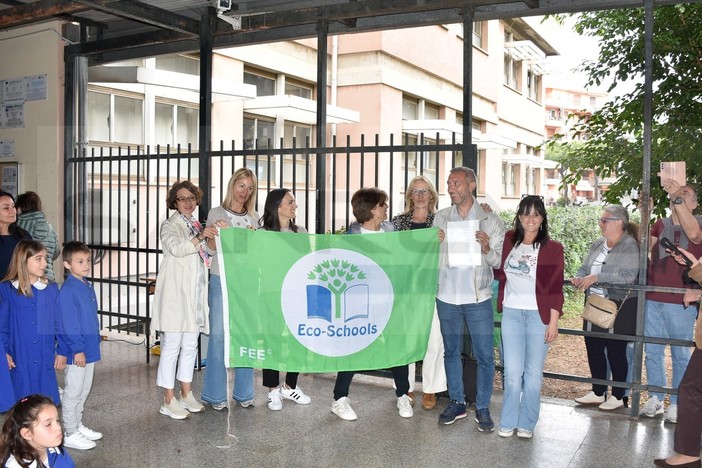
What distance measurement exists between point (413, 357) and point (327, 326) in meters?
0.69

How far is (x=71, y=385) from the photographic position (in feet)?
14.6

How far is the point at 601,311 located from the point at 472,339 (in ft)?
3.36

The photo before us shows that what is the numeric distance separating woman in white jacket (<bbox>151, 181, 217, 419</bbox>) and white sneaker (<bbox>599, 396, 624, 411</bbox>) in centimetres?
317

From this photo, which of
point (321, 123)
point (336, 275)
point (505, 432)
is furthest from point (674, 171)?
point (321, 123)

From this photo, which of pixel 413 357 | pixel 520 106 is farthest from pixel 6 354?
pixel 520 106

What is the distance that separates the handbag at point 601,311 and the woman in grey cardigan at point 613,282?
0.12 m

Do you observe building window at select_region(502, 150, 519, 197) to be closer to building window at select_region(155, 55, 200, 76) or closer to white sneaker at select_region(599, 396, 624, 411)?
building window at select_region(155, 55, 200, 76)

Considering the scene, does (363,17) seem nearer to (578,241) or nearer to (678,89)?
(678,89)

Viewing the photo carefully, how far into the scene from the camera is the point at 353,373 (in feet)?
16.9

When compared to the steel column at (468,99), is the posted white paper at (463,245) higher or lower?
lower

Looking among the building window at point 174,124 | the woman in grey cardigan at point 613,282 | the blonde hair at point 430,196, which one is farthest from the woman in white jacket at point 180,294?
the building window at point 174,124

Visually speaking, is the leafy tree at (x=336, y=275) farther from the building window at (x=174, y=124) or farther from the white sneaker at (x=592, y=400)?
the building window at (x=174, y=124)

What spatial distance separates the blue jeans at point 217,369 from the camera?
5266 millimetres

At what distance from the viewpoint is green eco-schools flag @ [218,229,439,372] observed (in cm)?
475
